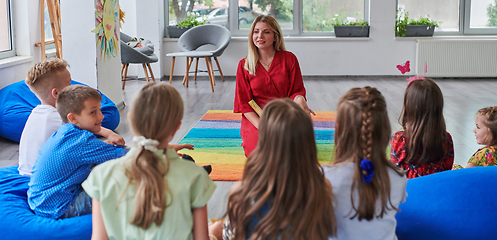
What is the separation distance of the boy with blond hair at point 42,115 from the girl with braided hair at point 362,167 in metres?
1.12

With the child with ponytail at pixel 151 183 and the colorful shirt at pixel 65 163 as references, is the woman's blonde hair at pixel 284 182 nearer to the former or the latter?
the child with ponytail at pixel 151 183

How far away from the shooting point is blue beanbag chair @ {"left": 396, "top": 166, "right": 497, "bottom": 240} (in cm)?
182

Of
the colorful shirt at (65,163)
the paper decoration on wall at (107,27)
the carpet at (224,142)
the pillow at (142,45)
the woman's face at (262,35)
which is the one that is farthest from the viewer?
the pillow at (142,45)

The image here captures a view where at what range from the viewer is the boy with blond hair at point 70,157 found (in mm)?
1729

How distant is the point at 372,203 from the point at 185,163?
543mm

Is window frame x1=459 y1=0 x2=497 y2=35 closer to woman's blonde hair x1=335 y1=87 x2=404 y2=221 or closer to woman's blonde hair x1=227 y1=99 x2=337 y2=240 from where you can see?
woman's blonde hair x1=335 y1=87 x2=404 y2=221

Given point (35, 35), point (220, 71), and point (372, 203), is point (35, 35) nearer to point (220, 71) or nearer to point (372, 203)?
point (220, 71)

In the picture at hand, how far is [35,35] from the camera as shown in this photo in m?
5.12

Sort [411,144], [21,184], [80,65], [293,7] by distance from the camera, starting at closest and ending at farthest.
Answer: [411,144] < [21,184] < [80,65] < [293,7]

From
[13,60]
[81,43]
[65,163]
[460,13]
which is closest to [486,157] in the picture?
[65,163]

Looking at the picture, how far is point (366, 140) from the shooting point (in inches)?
51.4

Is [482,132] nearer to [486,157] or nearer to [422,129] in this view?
[486,157]

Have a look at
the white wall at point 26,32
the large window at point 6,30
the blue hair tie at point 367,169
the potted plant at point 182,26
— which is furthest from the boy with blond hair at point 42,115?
the potted plant at point 182,26

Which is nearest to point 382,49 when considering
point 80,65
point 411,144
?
point 80,65
